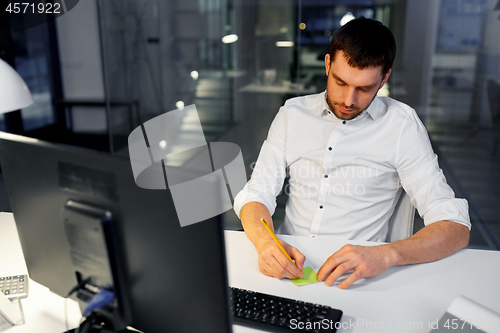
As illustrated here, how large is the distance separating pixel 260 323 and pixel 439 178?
902mm

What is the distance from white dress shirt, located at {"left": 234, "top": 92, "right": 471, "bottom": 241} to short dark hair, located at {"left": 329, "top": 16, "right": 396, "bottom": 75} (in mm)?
211

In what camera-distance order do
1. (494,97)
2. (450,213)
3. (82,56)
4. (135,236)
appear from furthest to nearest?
(82,56)
(494,97)
(450,213)
(135,236)

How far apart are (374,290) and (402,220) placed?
23.1 inches

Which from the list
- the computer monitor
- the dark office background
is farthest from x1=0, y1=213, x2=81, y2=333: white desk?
the dark office background

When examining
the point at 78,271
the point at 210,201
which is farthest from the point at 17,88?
the point at 210,201

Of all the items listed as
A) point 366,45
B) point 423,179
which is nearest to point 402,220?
point 423,179

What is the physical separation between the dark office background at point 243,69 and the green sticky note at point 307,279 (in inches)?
61.1

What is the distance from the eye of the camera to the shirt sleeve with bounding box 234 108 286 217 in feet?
4.98

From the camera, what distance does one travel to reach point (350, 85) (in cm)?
141

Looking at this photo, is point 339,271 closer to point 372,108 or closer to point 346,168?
point 346,168

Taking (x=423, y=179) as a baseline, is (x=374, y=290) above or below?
below

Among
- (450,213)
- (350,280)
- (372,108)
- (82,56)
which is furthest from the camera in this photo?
(82,56)

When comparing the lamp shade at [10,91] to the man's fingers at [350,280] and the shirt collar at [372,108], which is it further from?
the man's fingers at [350,280]

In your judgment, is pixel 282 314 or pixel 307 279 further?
pixel 307 279
